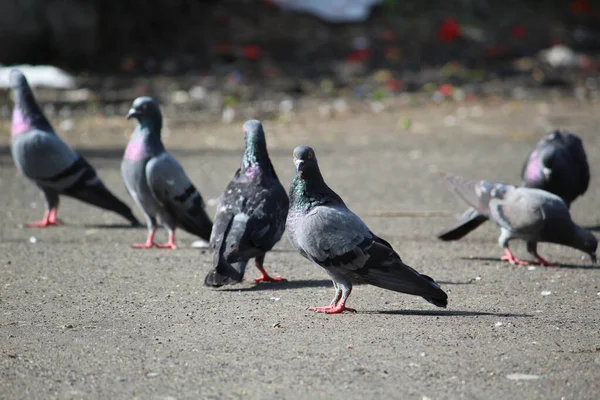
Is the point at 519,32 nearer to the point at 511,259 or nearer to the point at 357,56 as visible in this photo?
the point at 357,56

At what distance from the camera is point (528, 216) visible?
655cm

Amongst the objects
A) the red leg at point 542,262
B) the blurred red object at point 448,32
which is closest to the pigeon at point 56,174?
the red leg at point 542,262

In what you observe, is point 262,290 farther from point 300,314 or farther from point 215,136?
point 215,136

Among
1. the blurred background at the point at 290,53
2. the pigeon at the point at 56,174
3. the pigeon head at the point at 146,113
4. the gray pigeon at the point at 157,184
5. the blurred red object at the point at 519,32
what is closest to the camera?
the gray pigeon at the point at 157,184

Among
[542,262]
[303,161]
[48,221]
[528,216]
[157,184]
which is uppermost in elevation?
[303,161]

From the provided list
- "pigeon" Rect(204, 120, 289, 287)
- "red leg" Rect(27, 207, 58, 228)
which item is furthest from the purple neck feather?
"pigeon" Rect(204, 120, 289, 287)

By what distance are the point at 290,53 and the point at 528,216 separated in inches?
436

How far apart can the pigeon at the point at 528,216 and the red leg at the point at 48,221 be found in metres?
3.33

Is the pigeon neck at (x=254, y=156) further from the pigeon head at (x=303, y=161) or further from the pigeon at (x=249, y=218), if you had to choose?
the pigeon head at (x=303, y=161)

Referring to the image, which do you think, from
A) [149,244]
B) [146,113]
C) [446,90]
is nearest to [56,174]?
[146,113]

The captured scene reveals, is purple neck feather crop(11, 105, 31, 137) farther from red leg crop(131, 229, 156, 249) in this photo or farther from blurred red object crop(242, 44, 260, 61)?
blurred red object crop(242, 44, 260, 61)

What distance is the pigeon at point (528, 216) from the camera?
256 inches

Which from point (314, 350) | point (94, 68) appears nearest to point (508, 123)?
point (94, 68)

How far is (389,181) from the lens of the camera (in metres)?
10.0
